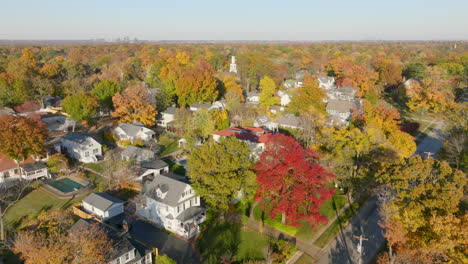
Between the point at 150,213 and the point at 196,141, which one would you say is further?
the point at 196,141

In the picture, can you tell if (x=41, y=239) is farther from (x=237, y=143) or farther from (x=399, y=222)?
(x=399, y=222)

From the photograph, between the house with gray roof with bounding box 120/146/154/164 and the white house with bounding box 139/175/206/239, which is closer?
the white house with bounding box 139/175/206/239

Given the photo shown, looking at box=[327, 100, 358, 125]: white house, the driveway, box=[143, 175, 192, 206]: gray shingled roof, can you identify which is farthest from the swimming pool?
box=[327, 100, 358, 125]: white house

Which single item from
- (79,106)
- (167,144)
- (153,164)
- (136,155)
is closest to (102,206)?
(153,164)

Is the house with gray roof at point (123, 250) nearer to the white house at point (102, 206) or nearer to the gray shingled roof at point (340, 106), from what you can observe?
the white house at point (102, 206)

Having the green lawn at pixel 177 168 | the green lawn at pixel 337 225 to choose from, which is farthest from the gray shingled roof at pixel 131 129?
the green lawn at pixel 337 225

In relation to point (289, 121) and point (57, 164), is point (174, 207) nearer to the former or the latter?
point (57, 164)

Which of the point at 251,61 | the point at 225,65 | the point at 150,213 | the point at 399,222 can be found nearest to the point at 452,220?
the point at 399,222

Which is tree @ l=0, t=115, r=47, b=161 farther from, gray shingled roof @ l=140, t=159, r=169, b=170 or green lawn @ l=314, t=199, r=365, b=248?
green lawn @ l=314, t=199, r=365, b=248
